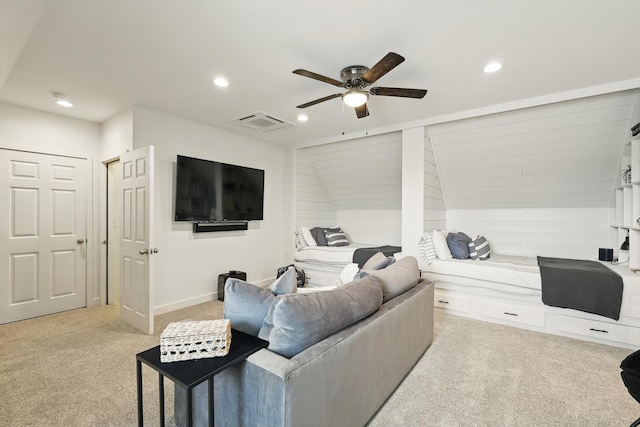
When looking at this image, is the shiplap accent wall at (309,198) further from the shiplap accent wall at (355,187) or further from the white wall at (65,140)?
the white wall at (65,140)

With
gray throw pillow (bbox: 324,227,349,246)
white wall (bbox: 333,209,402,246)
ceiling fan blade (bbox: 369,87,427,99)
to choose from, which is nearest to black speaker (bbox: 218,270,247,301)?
gray throw pillow (bbox: 324,227,349,246)

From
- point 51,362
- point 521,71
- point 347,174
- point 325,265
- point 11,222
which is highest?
point 521,71

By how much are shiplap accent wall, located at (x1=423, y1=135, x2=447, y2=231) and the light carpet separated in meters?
1.52

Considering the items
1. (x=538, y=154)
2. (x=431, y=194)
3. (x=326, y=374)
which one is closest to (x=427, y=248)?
(x=431, y=194)

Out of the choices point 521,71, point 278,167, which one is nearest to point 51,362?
point 278,167

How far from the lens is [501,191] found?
4.33 metres

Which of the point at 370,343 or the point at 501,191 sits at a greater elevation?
the point at 501,191

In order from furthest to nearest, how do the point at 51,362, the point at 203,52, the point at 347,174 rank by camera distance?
the point at 347,174 → the point at 51,362 → the point at 203,52

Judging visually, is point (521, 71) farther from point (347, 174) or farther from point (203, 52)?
point (347, 174)

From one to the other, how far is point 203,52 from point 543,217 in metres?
4.67

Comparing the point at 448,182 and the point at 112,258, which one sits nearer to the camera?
the point at 112,258

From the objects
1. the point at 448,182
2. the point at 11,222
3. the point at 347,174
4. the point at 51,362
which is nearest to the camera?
the point at 51,362

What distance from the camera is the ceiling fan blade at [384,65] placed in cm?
198

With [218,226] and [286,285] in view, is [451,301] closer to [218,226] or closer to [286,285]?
[286,285]
